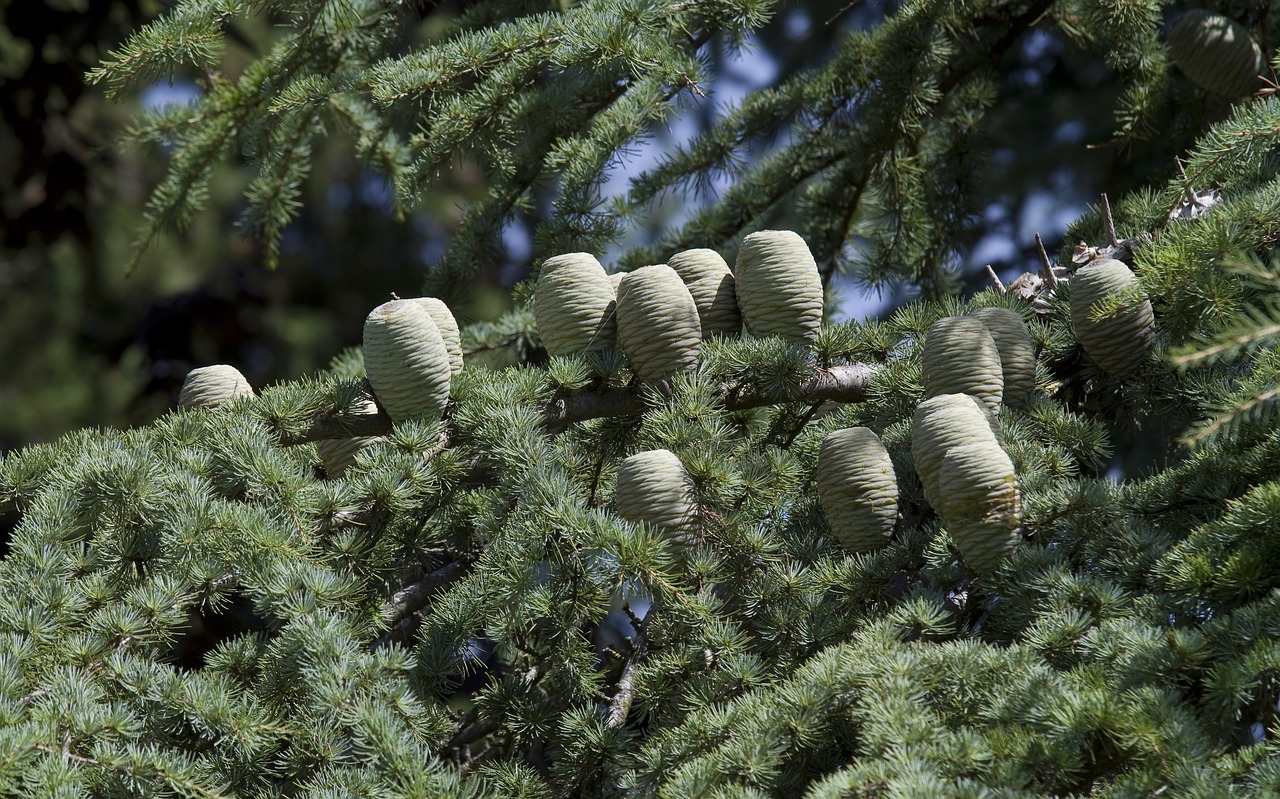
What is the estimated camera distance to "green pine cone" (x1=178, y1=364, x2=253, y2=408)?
1840 mm

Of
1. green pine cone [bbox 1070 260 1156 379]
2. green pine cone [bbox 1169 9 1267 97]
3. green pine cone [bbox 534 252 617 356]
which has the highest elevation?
green pine cone [bbox 1169 9 1267 97]

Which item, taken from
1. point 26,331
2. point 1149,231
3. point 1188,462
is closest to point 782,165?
point 1149,231

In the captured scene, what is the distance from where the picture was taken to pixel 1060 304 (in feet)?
6.14

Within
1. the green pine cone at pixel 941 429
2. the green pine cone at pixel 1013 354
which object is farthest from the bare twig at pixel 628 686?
the green pine cone at pixel 1013 354

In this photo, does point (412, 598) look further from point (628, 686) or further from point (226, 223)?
point (226, 223)

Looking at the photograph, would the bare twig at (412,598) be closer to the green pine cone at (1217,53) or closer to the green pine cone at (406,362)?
the green pine cone at (406,362)

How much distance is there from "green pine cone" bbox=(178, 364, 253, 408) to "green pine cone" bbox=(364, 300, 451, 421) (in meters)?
0.33

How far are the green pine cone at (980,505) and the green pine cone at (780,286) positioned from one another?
0.43 metres

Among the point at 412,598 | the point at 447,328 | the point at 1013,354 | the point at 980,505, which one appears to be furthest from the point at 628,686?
the point at 1013,354

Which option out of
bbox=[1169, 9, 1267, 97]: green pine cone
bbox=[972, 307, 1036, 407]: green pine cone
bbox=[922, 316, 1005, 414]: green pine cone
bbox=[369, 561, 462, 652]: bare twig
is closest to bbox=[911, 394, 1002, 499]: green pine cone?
bbox=[922, 316, 1005, 414]: green pine cone

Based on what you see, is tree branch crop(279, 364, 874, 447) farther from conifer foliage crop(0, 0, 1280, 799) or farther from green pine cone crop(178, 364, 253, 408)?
green pine cone crop(178, 364, 253, 408)

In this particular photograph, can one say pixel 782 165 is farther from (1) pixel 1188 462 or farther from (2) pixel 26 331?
(2) pixel 26 331

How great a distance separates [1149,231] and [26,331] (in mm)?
6476

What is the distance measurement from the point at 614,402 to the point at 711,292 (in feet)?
0.90
